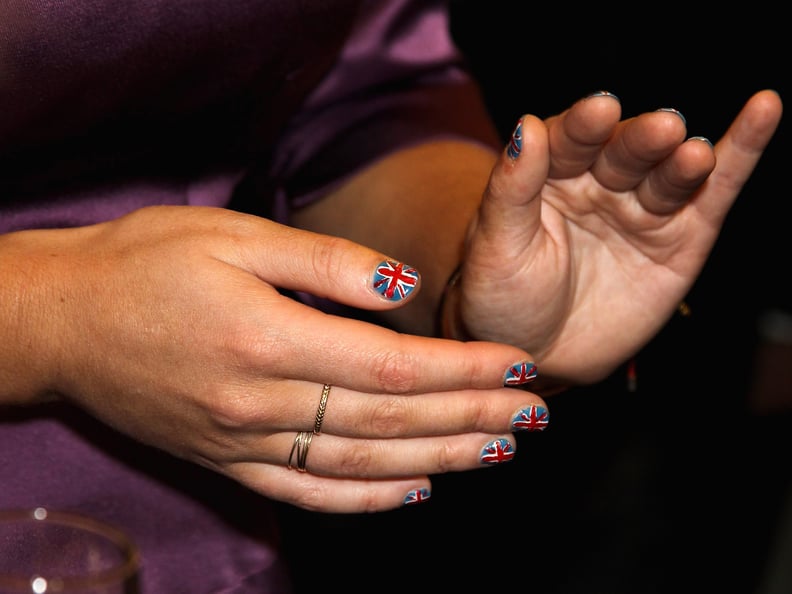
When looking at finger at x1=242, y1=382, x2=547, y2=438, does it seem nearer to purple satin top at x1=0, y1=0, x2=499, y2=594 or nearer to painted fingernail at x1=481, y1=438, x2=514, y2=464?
painted fingernail at x1=481, y1=438, x2=514, y2=464

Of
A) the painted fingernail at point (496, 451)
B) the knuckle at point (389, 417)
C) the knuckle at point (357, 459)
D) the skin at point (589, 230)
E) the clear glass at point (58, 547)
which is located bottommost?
the clear glass at point (58, 547)

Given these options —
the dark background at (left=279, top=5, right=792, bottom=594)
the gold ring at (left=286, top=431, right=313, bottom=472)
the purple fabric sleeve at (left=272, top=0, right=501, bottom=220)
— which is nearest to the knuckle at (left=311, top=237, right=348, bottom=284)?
the gold ring at (left=286, top=431, right=313, bottom=472)

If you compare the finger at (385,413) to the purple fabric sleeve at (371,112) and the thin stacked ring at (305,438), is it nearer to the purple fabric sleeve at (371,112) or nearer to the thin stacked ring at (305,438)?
the thin stacked ring at (305,438)

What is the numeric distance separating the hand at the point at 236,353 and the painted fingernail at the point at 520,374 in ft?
0.06

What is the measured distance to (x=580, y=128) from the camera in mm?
657

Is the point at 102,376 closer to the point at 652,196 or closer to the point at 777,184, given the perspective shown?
the point at 652,196

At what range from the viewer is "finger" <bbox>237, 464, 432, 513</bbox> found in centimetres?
68

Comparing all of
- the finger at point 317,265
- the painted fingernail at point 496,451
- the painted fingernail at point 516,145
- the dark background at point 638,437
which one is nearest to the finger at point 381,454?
the painted fingernail at point 496,451

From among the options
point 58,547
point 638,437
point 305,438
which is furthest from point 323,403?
point 638,437

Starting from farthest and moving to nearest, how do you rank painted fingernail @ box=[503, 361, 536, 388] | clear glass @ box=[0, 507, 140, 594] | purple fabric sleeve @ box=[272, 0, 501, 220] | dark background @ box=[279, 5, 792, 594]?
dark background @ box=[279, 5, 792, 594] → purple fabric sleeve @ box=[272, 0, 501, 220] → painted fingernail @ box=[503, 361, 536, 388] → clear glass @ box=[0, 507, 140, 594]

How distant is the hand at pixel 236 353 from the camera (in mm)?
610

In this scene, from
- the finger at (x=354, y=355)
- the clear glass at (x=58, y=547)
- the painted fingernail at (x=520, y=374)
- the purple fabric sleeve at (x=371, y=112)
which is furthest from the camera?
the purple fabric sleeve at (x=371, y=112)

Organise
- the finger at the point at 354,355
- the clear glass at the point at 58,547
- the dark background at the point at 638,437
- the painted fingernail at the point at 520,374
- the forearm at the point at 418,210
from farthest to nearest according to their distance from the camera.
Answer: the dark background at the point at 638,437
the forearm at the point at 418,210
the painted fingernail at the point at 520,374
the finger at the point at 354,355
the clear glass at the point at 58,547

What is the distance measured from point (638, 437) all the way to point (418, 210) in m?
1.57
